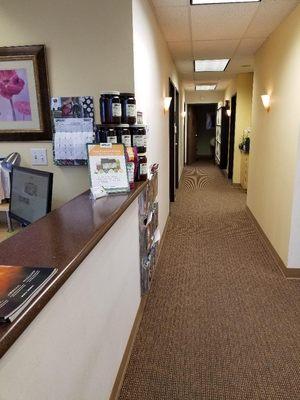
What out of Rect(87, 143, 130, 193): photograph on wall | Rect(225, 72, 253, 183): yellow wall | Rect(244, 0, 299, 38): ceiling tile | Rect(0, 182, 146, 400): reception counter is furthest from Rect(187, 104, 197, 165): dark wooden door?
Rect(0, 182, 146, 400): reception counter

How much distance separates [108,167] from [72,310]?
0.89 meters

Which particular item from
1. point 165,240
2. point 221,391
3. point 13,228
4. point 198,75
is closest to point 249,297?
point 221,391

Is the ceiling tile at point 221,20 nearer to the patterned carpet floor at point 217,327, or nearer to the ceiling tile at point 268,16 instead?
the ceiling tile at point 268,16

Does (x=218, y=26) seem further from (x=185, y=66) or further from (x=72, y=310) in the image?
(x=72, y=310)

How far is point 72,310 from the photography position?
1056 mm

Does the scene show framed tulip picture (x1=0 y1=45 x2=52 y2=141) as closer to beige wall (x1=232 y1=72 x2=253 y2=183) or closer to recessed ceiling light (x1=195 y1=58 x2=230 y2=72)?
recessed ceiling light (x1=195 y1=58 x2=230 y2=72)

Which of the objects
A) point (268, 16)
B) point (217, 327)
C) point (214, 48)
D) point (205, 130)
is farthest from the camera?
point (205, 130)

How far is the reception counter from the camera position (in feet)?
2.44

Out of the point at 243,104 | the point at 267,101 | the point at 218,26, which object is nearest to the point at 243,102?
the point at 243,104

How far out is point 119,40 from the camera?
6.34 feet

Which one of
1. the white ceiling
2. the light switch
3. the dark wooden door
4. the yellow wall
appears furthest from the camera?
the dark wooden door

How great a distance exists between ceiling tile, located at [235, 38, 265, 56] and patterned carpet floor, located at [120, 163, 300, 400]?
8.24ft

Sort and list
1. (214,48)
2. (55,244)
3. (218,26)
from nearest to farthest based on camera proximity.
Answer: (55,244) → (218,26) → (214,48)

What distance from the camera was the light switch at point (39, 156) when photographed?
2174 mm
